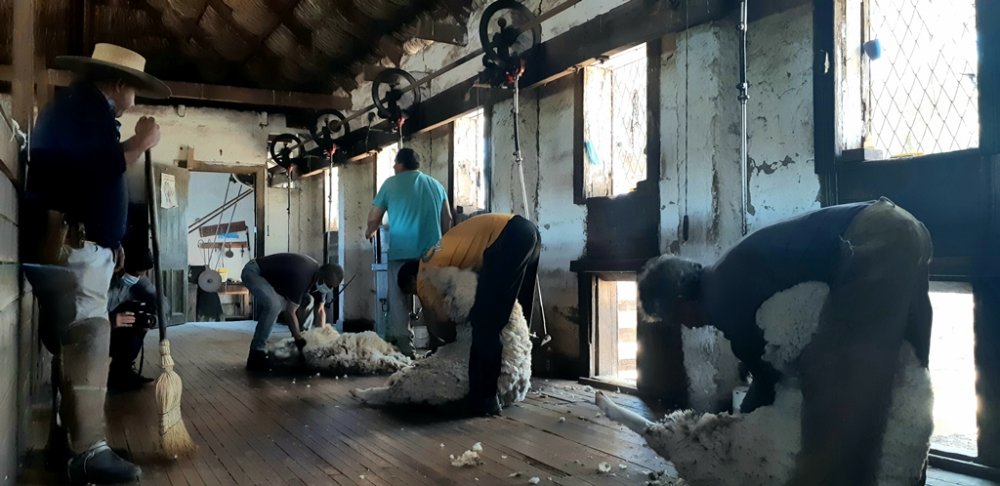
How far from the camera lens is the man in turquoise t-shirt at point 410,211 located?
5199mm

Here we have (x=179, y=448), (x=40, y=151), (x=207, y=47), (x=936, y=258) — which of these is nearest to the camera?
(x=40, y=151)

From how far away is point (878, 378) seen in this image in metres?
1.91

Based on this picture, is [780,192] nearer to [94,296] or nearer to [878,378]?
[878,378]

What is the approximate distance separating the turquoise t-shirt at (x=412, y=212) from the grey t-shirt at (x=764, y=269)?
3.12 m

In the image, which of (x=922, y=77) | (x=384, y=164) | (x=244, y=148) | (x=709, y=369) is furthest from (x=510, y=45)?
(x=244, y=148)

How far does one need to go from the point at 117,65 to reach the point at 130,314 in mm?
1954

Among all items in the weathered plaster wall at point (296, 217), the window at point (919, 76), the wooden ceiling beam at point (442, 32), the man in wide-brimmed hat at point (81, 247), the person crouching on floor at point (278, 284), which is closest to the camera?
the man in wide-brimmed hat at point (81, 247)

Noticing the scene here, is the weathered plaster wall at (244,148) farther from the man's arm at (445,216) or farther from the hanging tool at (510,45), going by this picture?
the hanging tool at (510,45)

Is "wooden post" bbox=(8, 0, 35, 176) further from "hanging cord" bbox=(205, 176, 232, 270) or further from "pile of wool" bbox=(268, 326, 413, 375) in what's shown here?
"hanging cord" bbox=(205, 176, 232, 270)

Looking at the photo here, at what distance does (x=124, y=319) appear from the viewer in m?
4.16

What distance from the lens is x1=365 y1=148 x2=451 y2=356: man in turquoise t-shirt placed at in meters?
5.20

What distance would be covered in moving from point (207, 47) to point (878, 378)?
9002 mm

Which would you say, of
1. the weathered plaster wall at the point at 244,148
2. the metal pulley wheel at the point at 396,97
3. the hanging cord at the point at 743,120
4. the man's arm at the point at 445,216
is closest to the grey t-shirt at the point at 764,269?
the hanging cord at the point at 743,120

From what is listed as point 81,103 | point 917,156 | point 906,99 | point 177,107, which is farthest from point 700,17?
point 177,107
